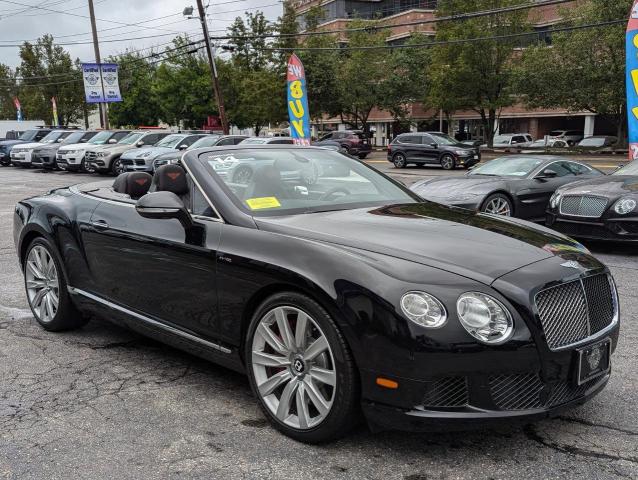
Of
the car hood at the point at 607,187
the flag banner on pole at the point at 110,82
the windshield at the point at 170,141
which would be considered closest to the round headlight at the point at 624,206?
the car hood at the point at 607,187

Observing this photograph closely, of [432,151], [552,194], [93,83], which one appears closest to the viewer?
[552,194]

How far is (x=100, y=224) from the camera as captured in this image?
4.46m

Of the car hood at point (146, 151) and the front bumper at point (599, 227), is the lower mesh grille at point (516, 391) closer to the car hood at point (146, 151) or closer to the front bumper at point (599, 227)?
the front bumper at point (599, 227)

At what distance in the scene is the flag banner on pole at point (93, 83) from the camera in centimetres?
3389

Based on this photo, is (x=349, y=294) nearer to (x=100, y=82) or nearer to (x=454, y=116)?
(x=100, y=82)

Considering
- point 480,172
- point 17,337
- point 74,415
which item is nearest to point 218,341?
point 74,415

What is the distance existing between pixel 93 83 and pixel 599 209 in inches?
1243

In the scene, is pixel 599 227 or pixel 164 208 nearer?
pixel 164 208

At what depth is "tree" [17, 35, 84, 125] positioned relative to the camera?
57312 mm

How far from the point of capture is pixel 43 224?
5.02 metres

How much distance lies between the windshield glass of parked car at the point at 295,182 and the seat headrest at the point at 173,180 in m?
0.18

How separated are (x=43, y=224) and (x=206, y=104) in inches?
1843

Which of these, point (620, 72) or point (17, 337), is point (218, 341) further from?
point (620, 72)

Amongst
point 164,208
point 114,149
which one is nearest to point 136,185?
point 164,208
